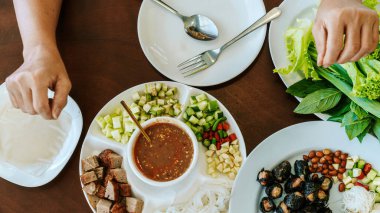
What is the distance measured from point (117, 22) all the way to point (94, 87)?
352 millimetres

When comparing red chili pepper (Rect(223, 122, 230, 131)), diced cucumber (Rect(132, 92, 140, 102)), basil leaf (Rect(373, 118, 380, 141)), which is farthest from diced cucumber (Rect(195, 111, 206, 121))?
basil leaf (Rect(373, 118, 380, 141))

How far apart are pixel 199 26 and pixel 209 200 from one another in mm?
847

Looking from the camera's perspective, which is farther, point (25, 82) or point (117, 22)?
point (117, 22)

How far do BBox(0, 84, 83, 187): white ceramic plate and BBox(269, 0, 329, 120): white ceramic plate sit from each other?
38.6 inches

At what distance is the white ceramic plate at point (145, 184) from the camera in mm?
1919

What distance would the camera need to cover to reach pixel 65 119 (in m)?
1.99

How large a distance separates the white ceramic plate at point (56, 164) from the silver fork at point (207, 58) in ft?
1.83

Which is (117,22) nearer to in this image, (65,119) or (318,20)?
(65,119)

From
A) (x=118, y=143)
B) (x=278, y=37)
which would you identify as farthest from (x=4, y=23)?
(x=278, y=37)

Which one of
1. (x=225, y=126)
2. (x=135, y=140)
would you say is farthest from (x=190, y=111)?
(x=135, y=140)

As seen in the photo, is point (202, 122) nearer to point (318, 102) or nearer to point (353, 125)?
point (318, 102)

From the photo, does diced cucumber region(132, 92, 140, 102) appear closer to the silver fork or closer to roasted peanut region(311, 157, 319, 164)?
the silver fork

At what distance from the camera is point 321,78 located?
6.34 ft

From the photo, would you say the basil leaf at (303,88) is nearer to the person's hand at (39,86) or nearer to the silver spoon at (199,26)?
the silver spoon at (199,26)
